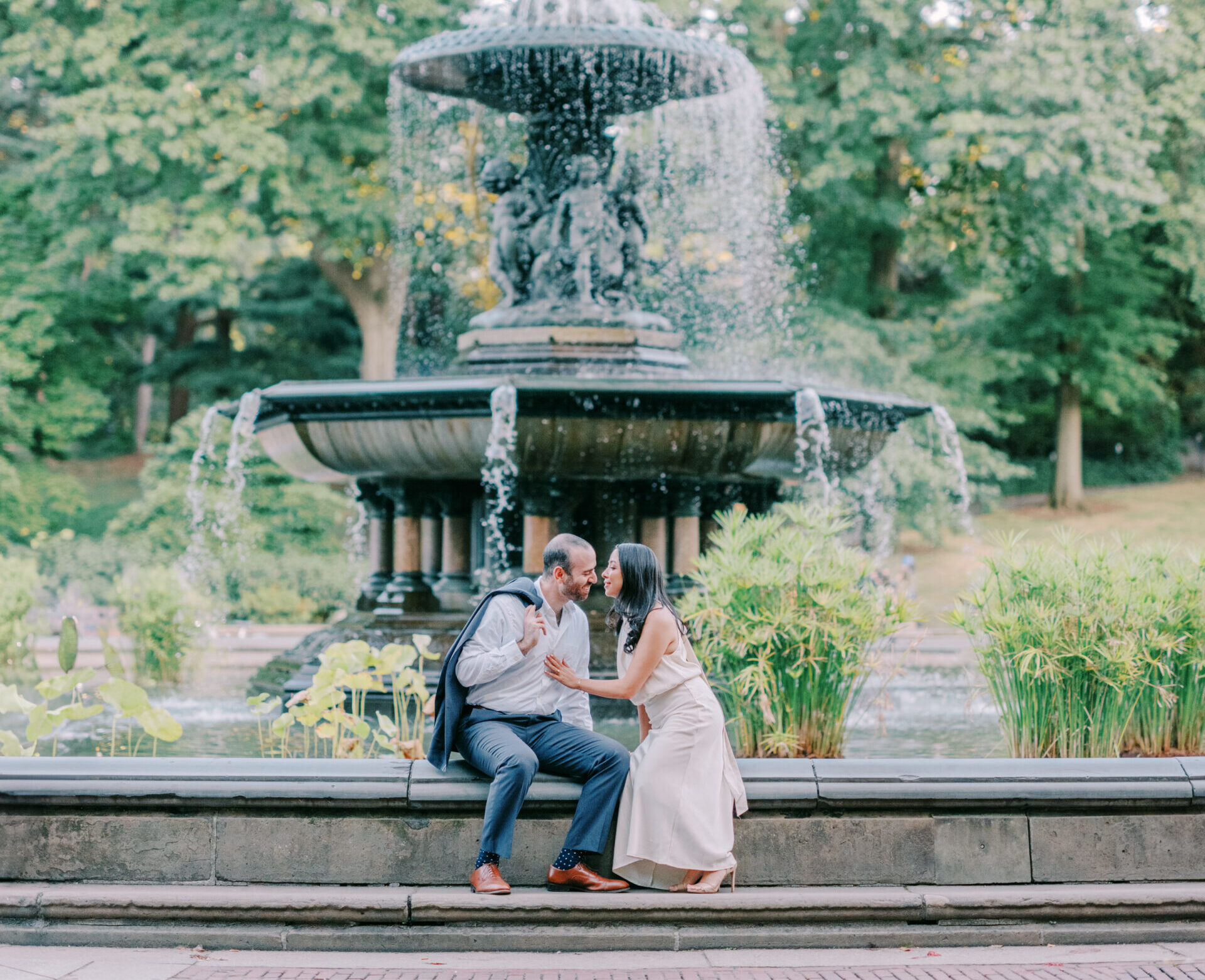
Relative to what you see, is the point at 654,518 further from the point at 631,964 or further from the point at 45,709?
the point at 631,964

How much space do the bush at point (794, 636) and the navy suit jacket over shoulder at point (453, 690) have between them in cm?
126

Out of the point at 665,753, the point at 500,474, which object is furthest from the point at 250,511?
the point at 665,753

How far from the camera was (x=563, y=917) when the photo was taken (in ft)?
16.1

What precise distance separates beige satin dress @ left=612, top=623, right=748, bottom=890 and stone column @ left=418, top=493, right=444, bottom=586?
5.61 m

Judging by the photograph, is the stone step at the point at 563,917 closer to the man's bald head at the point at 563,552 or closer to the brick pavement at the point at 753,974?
the brick pavement at the point at 753,974

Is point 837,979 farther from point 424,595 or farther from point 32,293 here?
point 32,293

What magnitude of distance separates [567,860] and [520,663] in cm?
81

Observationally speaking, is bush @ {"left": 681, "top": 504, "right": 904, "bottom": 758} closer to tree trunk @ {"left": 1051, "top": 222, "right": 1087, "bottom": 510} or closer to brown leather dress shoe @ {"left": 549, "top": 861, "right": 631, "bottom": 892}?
A: brown leather dress shoe @ {"left": 549, "top": 861, "right": 631, "bottom": 892}

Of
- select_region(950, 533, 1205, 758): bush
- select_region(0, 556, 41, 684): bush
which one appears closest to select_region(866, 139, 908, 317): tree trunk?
select_region(0, 556, 41, 684): bush

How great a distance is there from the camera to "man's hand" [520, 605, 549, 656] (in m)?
5.28

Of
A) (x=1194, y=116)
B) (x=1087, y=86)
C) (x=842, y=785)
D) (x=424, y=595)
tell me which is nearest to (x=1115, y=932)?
(x=842, y=785)

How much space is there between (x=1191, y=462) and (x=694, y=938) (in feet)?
124

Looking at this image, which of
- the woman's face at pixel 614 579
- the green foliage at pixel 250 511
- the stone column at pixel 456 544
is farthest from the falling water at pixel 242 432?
the green foliage at pixel 250 511

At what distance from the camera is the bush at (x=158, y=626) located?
11570mm
